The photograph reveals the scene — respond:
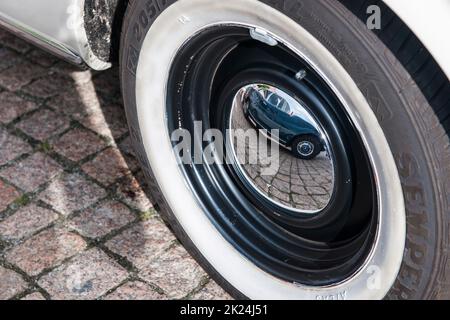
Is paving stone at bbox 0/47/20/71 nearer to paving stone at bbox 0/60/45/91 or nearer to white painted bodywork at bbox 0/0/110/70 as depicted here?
paving stone at bbox 0/60/45/91

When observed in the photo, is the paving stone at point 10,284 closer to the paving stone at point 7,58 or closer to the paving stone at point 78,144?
the paving stone at point 78,144

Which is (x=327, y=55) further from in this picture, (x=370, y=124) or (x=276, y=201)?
(x=276, y=201)

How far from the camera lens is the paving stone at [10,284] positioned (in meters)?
2.64

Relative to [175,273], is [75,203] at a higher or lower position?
lower

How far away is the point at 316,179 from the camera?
7.48 ft

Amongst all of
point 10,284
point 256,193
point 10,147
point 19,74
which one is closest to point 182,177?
point 256,193

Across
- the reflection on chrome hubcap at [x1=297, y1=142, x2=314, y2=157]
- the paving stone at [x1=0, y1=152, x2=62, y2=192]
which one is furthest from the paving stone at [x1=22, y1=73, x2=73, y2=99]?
the reflection on chrome hubcap at [x1=297, y1=142, x2=314, y2=157]

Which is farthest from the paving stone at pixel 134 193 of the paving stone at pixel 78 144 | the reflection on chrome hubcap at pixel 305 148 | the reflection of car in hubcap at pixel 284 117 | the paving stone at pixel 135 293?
the reflection on chrome hubcap at pixel 305 148

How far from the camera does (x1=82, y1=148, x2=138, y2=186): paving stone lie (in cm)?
310

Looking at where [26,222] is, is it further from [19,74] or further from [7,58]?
[7,58]

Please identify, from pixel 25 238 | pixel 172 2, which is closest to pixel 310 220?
pixel 172 2

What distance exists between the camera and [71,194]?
3.02 meters

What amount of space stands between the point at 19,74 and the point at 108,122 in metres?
0.58

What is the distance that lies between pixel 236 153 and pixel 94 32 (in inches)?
24.0
